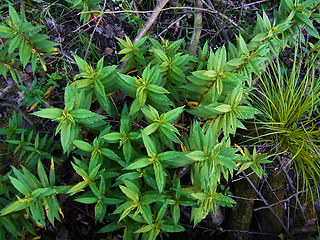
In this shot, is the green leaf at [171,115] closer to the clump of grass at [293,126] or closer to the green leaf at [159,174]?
the green leaf at [159,174]

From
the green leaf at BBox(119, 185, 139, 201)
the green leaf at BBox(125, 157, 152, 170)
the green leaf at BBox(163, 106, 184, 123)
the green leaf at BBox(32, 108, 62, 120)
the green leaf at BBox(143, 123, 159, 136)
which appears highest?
the green leaf at BBox(32, 108, 62, 120)

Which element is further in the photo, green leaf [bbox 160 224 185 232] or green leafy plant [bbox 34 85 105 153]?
green leaf [bbox 160 224 185 232]

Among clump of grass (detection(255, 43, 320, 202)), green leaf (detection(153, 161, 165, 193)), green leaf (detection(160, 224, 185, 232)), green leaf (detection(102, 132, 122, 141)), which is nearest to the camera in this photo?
green leaf (detection(153, 161, 165, 193))

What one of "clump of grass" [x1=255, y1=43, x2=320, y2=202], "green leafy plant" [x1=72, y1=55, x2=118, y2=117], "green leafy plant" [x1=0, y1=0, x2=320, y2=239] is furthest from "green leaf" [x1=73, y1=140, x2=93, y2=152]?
"clump of grass" [x1=255, y1=43, x2=320, y2=202]

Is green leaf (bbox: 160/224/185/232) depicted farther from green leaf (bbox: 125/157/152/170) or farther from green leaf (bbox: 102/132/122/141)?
green leaf (bbox: 102/132/122/141)

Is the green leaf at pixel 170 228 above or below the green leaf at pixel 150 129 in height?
Answer: below

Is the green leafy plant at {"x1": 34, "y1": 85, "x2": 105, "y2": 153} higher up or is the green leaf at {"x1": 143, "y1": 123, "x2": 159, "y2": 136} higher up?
the green leafy plant at {"x1": 34, "y1": 85, "x2": 105, "y2": 153}

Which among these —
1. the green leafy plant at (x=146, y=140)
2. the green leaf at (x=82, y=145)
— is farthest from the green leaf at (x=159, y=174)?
the green leaf at (x=82, y=145)

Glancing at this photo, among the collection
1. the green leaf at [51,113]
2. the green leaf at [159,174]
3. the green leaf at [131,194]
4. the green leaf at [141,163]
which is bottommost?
the green leaf at [131,194]

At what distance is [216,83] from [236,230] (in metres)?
1.55

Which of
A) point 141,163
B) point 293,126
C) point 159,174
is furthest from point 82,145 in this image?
point 293,126

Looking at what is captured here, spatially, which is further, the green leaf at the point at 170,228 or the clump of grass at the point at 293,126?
the clump of grass at the point at 293,126

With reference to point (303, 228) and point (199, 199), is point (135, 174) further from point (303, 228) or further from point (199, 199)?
point (303, 228)

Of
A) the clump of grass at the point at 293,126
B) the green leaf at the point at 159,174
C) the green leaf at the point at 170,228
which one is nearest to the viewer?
the green leaf at the point at 159,174
